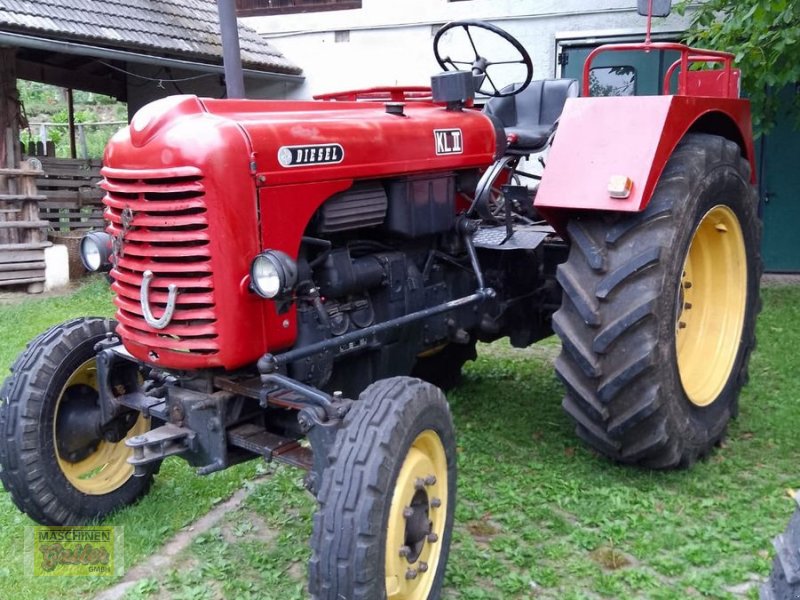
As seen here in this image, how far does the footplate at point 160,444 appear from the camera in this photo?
8.44 feet

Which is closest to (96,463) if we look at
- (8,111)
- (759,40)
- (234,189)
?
(234,189)

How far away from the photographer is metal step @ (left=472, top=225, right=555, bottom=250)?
3.51 meters

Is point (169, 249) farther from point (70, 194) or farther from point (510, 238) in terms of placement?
point (70, 194)

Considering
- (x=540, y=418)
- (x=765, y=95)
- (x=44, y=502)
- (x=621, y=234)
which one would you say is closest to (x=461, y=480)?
(x=540, y=418)

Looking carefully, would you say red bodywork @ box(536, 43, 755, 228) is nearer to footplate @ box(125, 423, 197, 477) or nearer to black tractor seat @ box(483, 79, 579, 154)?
black tractor seat @ box(483, 79, 579, 154)

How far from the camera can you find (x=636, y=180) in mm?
3055

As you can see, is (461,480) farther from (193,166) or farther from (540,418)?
(193,166)

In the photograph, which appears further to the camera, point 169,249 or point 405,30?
point 405,30

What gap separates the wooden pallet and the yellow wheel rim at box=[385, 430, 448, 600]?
6.62 meters

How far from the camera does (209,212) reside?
245cm

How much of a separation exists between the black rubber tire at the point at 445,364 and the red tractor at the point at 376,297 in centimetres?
61

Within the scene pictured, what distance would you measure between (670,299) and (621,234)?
0.30 metres

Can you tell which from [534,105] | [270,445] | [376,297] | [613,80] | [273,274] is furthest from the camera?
[613,80]

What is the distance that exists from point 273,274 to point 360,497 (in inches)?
26.3
